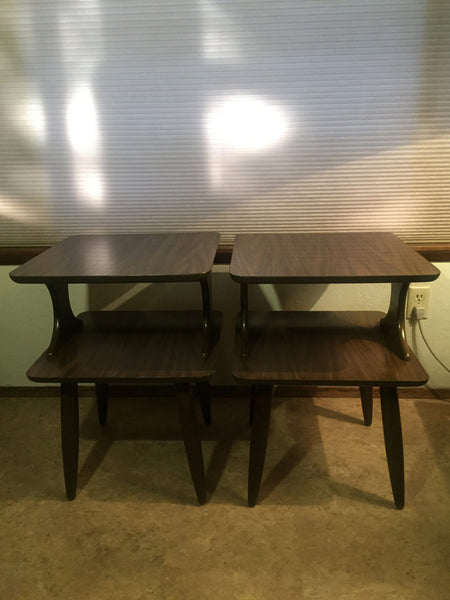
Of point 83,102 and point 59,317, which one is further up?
point 83,102

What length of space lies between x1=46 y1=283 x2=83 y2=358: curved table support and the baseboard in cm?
53

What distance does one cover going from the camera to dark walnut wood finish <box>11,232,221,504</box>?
1.07 metres

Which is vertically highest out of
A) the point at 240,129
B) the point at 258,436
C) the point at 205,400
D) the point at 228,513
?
→ the point at 240,129

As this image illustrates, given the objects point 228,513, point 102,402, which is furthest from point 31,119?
point 228,513

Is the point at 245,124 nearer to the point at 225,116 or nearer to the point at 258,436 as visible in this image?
the point at 225,116

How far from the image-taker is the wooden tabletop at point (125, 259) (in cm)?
103

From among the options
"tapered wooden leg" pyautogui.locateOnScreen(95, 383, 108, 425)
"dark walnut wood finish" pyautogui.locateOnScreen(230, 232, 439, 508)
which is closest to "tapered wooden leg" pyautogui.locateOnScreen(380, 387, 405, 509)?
"dark walnut wood finish" pyautogui.locateOnScreen(230, 232, 439, 508)

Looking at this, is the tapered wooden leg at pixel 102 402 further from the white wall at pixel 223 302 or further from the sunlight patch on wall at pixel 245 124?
the sunlight patch on wall at pixel 245 124

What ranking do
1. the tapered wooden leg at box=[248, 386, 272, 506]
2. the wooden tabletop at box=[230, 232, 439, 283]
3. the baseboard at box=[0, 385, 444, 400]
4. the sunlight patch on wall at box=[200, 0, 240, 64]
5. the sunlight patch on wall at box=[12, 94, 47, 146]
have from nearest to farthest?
the wooden tabletop at box=[230, 232, 439, 283] < the tapered wooden leg at box=[248, 386, 272, 506] < the sunlight patch on wall at box=[200, 0, 240, 64] < the sunlight patch on wall at box=[12, 94, 47, 146] < the baseboard at box=[0, 385, 444, 400]

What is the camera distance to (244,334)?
1122 mm

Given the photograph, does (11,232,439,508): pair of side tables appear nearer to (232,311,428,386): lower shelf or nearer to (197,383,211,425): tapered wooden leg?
(232,311,428,386): lower shelf

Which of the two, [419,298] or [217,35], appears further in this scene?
[419,298]

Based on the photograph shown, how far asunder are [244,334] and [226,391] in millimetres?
616

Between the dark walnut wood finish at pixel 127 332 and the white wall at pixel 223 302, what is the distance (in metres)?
0.20
